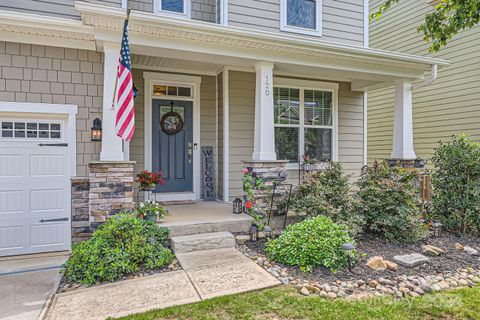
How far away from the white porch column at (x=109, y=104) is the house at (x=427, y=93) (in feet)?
19.1

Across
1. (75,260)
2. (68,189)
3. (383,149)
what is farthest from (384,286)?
(383,149)

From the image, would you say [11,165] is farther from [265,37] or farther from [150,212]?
[265,37]

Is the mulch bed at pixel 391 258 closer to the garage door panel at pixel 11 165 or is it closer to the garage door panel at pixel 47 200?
the garage door panel at pixel 47 200

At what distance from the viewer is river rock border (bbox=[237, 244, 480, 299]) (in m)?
3.19

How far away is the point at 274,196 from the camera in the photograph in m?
5.35

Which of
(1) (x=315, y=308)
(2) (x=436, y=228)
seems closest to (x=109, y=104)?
(1) (x=315, y=308)

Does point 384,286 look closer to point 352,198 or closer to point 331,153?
point 352,198

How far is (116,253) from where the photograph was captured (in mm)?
3648

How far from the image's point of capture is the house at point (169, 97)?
14.9ft

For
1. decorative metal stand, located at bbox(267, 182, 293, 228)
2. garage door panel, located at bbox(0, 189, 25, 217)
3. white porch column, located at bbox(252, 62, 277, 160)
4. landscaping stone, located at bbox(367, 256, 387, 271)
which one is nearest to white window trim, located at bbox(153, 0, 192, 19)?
white porch column, located at bbox(252, 62, 277, 160)

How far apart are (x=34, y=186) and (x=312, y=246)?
428cm

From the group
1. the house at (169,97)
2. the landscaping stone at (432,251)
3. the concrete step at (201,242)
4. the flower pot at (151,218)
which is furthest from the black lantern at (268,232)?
the landscaping stone at (432,251)

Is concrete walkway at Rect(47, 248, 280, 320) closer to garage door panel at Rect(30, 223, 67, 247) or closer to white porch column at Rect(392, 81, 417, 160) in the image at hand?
garage door panel at Rect(30, 223, 67, 247)

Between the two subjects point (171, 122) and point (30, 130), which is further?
point (171, 122)
